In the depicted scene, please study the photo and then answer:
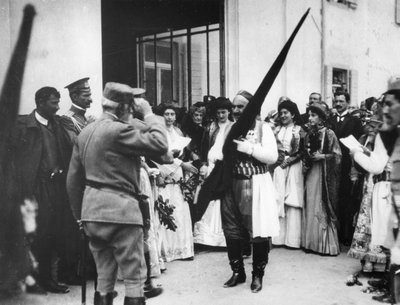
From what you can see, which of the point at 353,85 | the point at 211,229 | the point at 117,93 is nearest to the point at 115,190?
the point at 117,93

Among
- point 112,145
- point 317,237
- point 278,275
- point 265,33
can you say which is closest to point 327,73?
point 265,33

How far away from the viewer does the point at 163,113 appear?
21.3ft

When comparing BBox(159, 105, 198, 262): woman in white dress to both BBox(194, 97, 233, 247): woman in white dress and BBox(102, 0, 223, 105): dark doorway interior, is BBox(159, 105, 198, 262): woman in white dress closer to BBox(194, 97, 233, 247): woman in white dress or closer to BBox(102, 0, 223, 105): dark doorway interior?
BBox(194, 97, 233, 247): woman in white dress

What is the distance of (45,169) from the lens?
5.21 metres

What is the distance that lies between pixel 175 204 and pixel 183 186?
251 mm

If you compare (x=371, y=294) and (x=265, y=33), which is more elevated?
(x=265, y=33)

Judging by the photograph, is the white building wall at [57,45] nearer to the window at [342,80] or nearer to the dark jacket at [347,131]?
the dark jacket at [347,131]

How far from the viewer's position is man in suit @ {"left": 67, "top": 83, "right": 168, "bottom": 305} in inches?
142

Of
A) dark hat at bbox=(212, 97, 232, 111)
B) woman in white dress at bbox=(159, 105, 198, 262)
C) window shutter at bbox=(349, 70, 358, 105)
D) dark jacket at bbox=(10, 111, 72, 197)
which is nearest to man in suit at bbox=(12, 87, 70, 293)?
dark jacket at bbox=(10, 111, 72, 197)

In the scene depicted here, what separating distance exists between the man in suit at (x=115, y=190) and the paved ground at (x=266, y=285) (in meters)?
1.28

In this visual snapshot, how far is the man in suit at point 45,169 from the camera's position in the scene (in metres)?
5.15

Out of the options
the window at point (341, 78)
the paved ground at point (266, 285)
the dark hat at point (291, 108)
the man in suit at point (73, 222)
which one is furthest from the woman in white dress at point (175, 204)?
the window at point (341, 78)

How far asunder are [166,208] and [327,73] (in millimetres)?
6530

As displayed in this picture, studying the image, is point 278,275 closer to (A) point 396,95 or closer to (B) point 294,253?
(B) point 294,253
